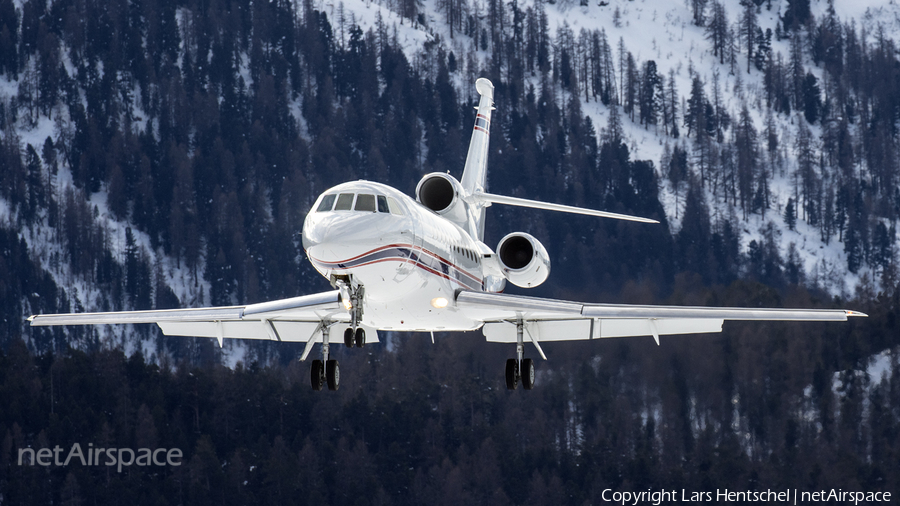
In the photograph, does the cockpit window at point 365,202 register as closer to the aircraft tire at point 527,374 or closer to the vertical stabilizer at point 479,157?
the aircraft tire at point 527,374

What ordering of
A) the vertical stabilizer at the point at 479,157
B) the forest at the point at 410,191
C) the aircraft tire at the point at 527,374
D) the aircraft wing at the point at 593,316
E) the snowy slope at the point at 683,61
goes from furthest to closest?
the snowy slope at the point at 683,61 → the forest at the point at 410,191 → the vertical stabilizer at the point at 479,157 → the aircraft tire at the point at 527,374 → the aircraft wing at the point at 593,316

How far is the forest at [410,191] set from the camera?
64438 millimetres

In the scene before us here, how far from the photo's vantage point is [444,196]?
29531 mm

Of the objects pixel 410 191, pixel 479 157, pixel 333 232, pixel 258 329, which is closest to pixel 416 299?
pixel 333 232

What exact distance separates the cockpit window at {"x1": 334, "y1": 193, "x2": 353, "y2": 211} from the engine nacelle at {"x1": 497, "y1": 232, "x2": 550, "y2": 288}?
21.7ft

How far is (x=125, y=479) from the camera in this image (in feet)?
240

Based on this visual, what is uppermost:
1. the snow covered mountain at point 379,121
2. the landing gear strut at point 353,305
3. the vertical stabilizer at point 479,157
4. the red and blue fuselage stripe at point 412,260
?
the snow covered mountain at point 379,121

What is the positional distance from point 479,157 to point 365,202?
45.5ft

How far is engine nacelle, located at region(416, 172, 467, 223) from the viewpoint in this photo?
2919cm

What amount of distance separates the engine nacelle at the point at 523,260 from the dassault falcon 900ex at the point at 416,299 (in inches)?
1.1

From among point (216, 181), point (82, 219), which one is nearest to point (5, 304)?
point (82, 219)

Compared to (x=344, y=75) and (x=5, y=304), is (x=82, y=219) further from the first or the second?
(x=344, y=75)

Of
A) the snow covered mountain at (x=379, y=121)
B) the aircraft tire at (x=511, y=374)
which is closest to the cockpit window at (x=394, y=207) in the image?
the aircraft tire at (x=511, y=374)

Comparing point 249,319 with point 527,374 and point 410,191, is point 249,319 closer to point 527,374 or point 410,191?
Result: point 527,374
